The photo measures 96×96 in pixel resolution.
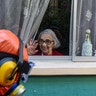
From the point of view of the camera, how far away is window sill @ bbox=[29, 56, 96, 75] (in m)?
4.17

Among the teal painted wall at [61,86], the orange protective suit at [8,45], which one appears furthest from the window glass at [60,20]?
the orange protective suit at [8,45]

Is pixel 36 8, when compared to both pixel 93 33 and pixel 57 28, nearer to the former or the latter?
pixel 57 28

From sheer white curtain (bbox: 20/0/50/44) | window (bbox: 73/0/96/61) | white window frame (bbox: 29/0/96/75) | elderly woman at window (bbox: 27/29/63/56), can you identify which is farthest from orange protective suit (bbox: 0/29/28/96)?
window (bbox: 73/0/96/61)

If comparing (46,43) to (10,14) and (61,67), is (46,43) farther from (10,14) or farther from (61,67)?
(10,14)

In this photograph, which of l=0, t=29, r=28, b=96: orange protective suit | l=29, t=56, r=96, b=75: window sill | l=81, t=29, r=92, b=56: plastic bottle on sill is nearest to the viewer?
l=0, t=29, r=28, b=96: orange protective suit

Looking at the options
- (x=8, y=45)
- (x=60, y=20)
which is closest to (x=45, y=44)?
(x=60, y=20)

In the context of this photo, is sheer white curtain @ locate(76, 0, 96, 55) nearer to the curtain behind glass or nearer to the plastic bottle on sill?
the plastic bottle on sill

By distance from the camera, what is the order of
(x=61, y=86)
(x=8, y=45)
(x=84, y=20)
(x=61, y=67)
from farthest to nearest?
(x=84, y=20)
(x=61, y=86)
(x=61, y=67)
(x=8, y=45)

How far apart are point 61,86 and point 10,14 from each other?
99cm

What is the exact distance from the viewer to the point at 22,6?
4.28 metres

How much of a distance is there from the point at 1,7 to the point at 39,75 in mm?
855

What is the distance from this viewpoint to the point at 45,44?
440cm

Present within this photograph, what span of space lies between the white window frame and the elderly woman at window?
0.19 ft

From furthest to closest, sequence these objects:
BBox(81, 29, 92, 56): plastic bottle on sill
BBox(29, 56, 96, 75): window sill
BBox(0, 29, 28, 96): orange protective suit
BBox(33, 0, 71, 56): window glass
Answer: BBox(81, 29, 92, 56): plastic bottle on sill, BBox(33, 0, 71, 56): window glass, BBox(29, 56, 96, 75): window sill, BBox(0, 29, 28, 96): orange protective suit
